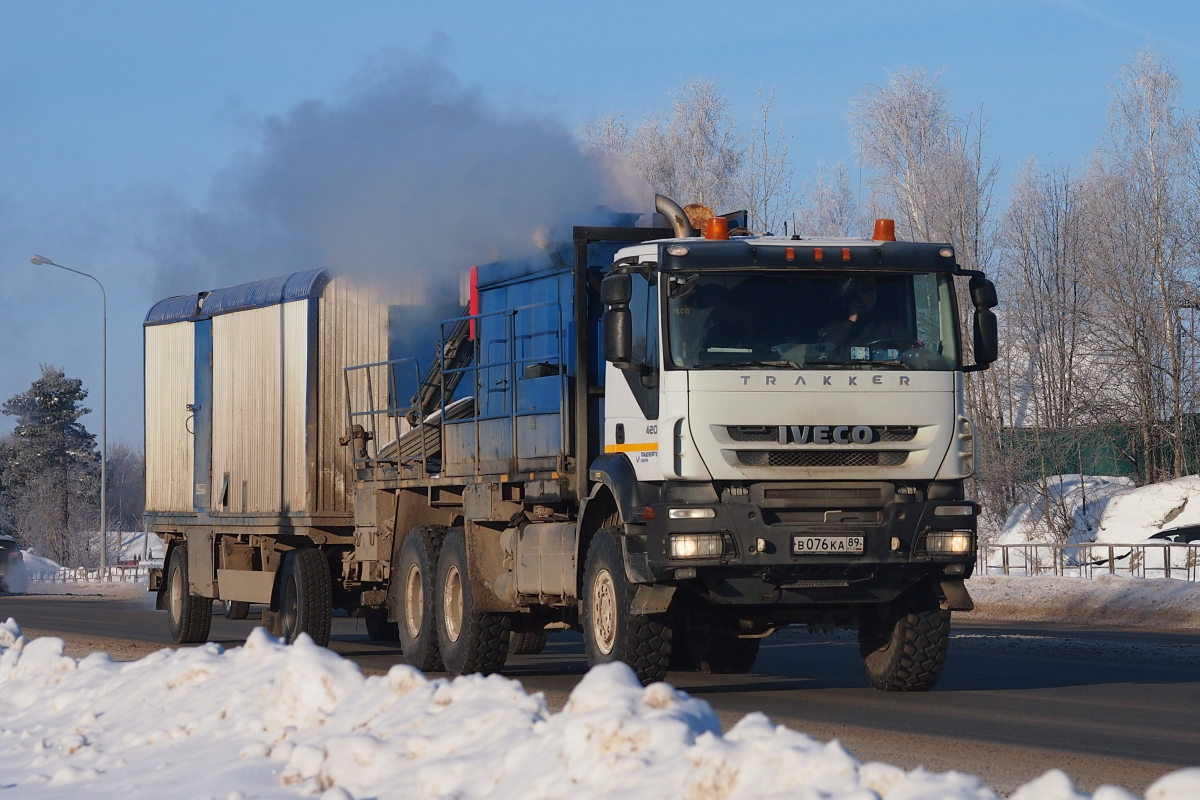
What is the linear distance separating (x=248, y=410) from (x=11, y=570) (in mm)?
28613

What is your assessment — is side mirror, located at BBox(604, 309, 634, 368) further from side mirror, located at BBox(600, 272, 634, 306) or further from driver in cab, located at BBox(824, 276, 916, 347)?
driver in cab, located at BBox(824, 276, 916, 347)

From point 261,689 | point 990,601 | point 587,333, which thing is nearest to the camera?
point 261,689

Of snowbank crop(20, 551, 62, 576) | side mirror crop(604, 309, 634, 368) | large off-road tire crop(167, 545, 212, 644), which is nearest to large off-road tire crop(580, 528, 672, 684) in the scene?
side mirror crop(604, 309, 634, 368)

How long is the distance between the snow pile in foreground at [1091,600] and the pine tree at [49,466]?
7201 centimetres

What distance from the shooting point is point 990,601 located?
1102 inches

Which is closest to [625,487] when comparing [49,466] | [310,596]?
[310,596]

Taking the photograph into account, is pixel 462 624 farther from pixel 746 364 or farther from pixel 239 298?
pixel 239 298

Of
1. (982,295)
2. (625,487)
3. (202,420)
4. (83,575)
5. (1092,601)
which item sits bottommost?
(83,575)

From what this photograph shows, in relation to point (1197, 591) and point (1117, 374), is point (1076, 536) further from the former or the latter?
point (1197, 591)

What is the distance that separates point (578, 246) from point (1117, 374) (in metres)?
37.5

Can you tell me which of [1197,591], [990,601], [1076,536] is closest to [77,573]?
[1076,536]

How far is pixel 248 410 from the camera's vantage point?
62.1 ft

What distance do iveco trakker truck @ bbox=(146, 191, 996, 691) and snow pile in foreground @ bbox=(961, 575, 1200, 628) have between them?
11146mm

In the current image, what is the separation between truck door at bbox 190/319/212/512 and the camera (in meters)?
20.1
